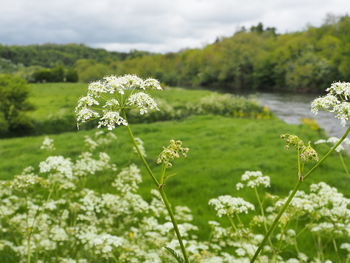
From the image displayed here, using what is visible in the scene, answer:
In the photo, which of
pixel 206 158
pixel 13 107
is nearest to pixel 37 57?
pixel 13 107

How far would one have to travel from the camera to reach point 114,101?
2.50 metres

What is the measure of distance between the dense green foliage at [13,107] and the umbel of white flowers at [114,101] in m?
25.6

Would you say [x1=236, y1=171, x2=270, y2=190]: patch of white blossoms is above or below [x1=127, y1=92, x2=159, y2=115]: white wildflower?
below

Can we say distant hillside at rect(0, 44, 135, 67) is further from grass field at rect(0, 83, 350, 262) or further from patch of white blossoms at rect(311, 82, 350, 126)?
patch of white blossoms at rect(311, 82, 350, 126)

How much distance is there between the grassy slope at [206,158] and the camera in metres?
11.4

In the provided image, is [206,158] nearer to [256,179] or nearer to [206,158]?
[206,158]

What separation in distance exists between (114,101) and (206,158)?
1313 cm

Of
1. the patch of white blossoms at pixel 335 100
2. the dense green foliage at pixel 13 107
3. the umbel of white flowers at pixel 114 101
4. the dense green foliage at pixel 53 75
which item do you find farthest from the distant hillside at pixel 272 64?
the umbel of white flowers at pixel 114 101

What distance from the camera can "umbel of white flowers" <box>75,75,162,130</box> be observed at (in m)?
2.45

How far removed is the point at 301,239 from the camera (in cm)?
830

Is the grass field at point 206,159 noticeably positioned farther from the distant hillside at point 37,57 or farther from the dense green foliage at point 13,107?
the distant hillside at point 37,57

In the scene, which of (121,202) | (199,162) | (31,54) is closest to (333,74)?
(199,162)

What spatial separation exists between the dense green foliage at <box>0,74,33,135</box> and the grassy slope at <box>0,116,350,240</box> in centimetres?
530

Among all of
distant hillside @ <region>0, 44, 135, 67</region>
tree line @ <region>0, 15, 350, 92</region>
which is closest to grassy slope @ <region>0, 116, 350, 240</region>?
tree line @ <region>0, 15, 350, 92</region>
